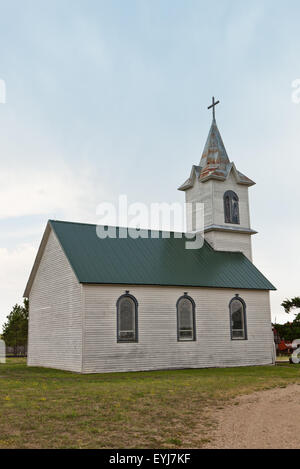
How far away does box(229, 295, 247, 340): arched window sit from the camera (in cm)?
2689

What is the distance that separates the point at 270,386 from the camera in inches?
634

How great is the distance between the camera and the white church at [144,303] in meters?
22.7

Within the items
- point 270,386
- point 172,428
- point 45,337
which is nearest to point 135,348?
point 45,337

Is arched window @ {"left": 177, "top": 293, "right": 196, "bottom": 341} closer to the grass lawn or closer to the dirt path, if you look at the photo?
the grass lawn

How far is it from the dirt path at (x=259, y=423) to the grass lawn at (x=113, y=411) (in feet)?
1.11

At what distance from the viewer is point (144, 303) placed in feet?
78.5

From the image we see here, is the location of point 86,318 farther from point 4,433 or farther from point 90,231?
point 4,433

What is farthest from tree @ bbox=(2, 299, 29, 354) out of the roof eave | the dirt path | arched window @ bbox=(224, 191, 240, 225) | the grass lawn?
the dirt path

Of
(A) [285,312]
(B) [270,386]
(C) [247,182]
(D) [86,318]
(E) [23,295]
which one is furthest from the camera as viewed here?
(A) [285,312]

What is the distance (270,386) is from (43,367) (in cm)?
1367

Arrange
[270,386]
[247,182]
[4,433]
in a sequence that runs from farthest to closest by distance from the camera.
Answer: [247,182]
[270,386]
[4,433]

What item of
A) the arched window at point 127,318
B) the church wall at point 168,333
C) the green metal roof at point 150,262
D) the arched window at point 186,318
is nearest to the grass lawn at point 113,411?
the church wall at point 168,333

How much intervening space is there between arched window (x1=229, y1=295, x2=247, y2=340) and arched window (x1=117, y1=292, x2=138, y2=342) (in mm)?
6139

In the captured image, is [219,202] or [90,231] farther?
[219,202]
